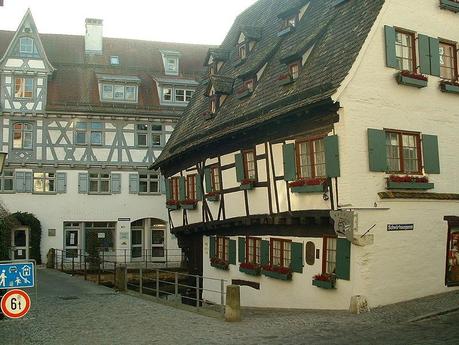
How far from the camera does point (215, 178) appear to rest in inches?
881

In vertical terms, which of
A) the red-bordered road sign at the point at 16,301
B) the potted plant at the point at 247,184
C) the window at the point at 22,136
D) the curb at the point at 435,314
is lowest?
the curb at the point at 435,314

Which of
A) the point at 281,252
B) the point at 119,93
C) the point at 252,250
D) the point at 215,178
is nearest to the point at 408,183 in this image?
the point at 281,252

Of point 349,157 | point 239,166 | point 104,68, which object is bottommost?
point 349,157

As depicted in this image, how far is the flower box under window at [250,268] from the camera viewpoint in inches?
766

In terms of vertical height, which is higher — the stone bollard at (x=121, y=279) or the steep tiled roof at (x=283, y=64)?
the steep tiled roof at (x=283, y=64)

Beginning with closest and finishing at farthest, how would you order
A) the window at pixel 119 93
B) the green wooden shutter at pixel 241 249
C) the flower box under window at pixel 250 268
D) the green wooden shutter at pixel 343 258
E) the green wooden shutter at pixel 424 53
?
1. the green wooden shutter at pixel 343 258
2. the green wooden shutter at pixel 424 53
3. the flower box under window at pixel 250 268
4. the green wooden shutter at pixel 241 249
5. the window at pixel 119 93

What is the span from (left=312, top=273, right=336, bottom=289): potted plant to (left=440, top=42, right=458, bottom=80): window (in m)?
6.59

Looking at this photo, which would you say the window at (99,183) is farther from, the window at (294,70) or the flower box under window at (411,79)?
the flower box under window at (411,79)

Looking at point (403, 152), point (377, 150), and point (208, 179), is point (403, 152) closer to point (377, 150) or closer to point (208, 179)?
point (377, 150)

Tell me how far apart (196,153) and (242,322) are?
10917 millimetres

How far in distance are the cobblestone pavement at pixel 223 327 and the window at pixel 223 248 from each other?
19.0ft

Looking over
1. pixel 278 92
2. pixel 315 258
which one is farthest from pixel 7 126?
pixel 315 258

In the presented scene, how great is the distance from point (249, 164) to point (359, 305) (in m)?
6.77

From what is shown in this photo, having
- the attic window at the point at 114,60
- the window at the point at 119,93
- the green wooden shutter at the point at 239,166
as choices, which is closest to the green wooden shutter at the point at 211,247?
the green wooden shutter at the point at 239,166
